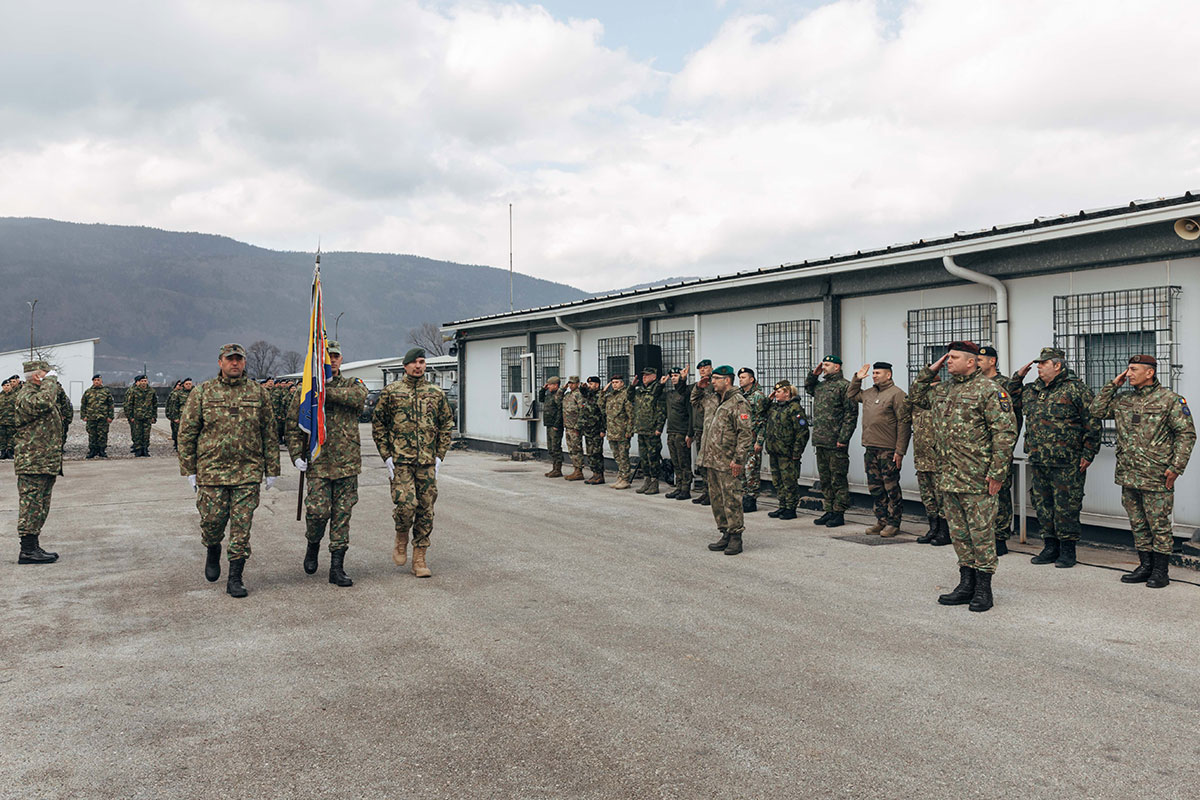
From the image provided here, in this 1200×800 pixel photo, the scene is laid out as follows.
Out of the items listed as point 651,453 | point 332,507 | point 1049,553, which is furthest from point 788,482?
point 332,507

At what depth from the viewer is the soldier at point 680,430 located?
12344mm

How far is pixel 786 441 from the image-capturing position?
1034cm

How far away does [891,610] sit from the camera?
599 centimetres

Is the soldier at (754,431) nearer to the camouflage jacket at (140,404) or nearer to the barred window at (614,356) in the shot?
the barred window at (614,356)

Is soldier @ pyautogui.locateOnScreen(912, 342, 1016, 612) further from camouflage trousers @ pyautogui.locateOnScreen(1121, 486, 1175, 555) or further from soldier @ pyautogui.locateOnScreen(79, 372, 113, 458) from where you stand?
soldier @ pyautogui.locateOnScreen(79, 372, 113, 458)

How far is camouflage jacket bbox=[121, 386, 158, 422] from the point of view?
Answer: 2002cm

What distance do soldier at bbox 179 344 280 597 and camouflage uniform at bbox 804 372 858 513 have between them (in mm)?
6198

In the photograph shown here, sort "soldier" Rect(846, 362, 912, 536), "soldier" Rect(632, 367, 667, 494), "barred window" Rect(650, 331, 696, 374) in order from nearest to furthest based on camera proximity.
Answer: "soldier" Rect(846, 362, 912, 536) < "soldier" Rect(632, 367, 667, 494) < "barred window" Rect(650, 331, 696, 374)

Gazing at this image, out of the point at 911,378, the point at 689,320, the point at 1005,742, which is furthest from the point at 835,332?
the point at 1005,742

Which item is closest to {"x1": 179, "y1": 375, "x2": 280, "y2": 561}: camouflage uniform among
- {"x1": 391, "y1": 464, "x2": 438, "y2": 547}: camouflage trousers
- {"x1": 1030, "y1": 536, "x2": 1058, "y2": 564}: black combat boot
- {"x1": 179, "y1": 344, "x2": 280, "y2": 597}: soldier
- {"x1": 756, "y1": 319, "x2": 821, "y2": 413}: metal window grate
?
{"x1": 179, "y1": 344, "x2": 280, "y2": 597}: soldier

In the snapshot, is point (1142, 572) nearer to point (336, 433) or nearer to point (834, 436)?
point (834, 436)

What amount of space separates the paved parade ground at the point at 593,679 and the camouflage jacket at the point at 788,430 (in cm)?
238

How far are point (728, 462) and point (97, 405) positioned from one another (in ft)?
57.0

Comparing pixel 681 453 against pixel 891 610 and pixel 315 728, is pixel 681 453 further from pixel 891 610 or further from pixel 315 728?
pixel 315 728
